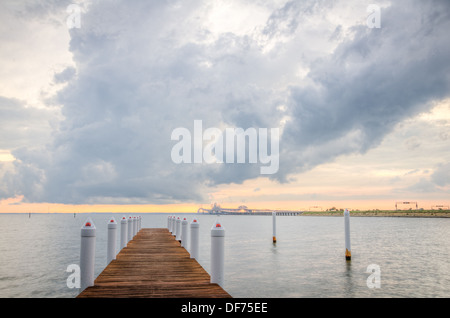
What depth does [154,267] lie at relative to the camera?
11.6m

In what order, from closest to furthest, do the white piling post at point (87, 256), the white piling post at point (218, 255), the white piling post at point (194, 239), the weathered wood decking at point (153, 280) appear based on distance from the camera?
the weathered wood decking at point (153, 280)
the white piling post at point (87, 256)
the white piling post at point (218, 255)
the white piling post at point (194, 239)

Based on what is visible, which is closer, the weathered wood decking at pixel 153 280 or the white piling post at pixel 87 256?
the weathered wood decking at pixel 153 280

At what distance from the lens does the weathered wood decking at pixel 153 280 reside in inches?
305

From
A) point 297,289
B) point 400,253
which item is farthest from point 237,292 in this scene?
point 400,253

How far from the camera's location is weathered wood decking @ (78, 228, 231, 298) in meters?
7.74

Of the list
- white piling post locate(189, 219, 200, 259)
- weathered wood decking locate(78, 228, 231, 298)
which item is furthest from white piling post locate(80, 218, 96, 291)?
white piling post locate(189, 219, 200, 259)

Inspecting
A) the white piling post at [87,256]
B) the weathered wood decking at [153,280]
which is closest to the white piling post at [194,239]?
the weathered wood decking at [153,280]

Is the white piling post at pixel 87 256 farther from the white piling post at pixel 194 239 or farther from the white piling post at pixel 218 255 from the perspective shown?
the white piling post at pixel 194 239

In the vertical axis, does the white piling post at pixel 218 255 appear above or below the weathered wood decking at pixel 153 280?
above

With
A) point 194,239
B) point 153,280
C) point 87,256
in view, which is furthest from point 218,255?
point 194,239
